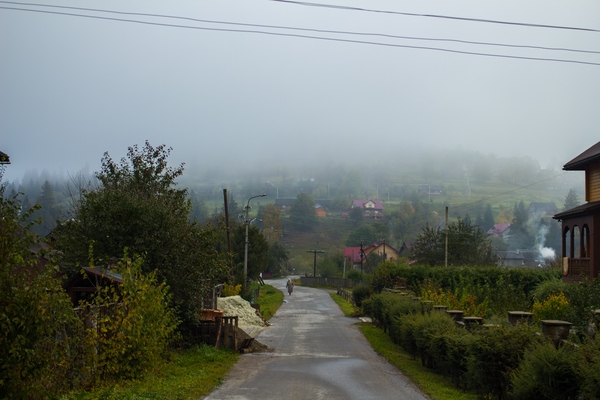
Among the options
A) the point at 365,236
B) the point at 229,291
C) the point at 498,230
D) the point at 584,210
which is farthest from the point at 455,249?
the point at 498,230

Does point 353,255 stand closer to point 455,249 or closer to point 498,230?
point 455,249

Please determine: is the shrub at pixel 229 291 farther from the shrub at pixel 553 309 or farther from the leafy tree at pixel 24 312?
the leafy tree at pixel 24 312

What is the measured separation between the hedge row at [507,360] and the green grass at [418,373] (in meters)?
0.29

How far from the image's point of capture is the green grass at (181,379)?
430 inches

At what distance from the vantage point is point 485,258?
78312mm

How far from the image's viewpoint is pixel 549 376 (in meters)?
9.96

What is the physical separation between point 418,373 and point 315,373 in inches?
113

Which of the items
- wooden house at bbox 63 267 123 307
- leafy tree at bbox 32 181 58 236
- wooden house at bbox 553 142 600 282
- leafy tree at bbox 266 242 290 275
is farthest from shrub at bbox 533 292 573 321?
leafy tree at bbox 266 242 290 275

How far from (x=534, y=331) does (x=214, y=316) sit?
44.0 ft

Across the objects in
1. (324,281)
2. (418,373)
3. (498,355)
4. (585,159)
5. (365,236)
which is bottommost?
(418,373)

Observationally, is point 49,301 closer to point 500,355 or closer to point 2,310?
point 2,310

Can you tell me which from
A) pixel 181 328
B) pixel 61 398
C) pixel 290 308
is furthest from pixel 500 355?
pixel 290 308

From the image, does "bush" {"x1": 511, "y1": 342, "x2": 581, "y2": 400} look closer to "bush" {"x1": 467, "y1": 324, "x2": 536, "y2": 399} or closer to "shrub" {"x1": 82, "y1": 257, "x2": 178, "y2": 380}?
"bush" {"x1": 467, "y1": 324, "x2": 536, "y2": 399}

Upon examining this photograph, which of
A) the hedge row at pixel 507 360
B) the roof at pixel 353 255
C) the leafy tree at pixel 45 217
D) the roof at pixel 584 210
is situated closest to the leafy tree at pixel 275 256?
the roof at pixel 353 255
